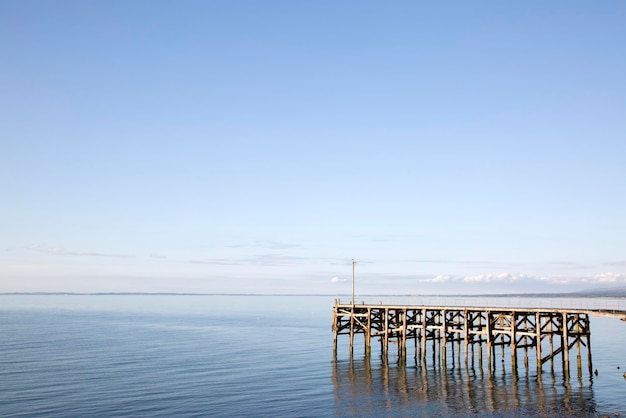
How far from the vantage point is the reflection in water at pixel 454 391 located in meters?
38.4

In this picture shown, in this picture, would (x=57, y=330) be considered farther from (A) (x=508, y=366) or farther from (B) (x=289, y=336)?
(A) (x=508, y=366)

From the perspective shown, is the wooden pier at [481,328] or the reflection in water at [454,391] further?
the wooden pier at [481,328]

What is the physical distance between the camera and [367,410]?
3884 cm

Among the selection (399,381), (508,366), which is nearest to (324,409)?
(399,381)

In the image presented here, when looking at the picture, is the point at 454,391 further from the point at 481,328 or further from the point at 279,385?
the point at 279,385

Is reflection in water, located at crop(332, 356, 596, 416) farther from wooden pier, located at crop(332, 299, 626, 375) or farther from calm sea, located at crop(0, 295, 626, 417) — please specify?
wooden pier, located at crop(332, 299, 626, 375)

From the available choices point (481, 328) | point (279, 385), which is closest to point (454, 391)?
point (481, 328)

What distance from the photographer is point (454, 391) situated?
44469 millimetres

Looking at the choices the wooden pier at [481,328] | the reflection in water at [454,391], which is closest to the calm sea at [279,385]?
the reflection in water at [454,391]

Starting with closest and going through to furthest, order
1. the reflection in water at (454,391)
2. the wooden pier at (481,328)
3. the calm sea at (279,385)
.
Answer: the reflection in water at (454,391)
the calm sea at (279,385)
the wooden pier at (481,328)

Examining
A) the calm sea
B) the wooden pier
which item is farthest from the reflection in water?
the wooden pier

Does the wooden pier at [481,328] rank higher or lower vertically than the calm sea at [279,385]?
higher

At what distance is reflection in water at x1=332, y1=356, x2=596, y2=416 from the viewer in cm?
3841

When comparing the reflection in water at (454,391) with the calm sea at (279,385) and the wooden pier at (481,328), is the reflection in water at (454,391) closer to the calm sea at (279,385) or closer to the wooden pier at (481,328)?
the calm sea at (279,385)
